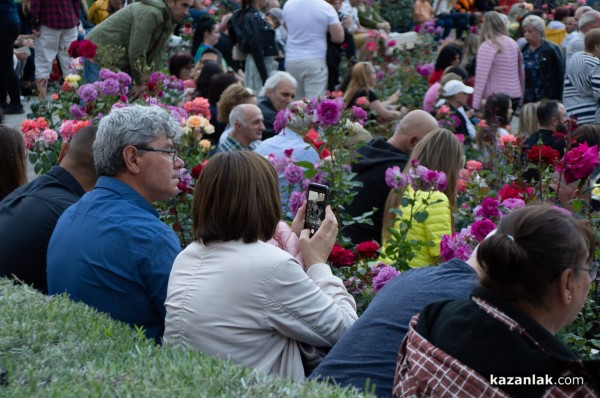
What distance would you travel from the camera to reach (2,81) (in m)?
10.2

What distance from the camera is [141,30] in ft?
27.9

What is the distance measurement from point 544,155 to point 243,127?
370 centimetres

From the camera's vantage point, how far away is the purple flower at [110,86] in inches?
252

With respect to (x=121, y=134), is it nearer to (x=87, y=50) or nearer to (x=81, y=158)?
(x=81, y=158)

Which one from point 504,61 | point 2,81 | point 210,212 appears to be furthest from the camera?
point 504,61

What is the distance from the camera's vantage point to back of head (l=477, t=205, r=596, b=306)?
2455 mm

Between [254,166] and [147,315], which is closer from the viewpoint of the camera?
[254,166]

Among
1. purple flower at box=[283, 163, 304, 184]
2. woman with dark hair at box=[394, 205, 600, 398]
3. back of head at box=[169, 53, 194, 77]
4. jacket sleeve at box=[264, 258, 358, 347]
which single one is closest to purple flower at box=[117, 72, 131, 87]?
purple flower at box=[283, 163, 304, 184]


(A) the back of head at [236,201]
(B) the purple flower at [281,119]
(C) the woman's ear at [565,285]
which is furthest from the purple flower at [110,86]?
(C) the woman's ear at [565,285]

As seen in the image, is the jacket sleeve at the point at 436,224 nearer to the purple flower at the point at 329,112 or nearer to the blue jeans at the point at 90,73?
the purple flower at the point at 329,112

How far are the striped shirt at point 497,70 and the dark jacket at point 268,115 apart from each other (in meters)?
3.61

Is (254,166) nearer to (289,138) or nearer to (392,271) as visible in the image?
(392,271)

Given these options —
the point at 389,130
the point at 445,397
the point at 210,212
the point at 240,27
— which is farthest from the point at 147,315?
the point at 240,27

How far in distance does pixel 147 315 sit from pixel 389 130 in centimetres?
723
